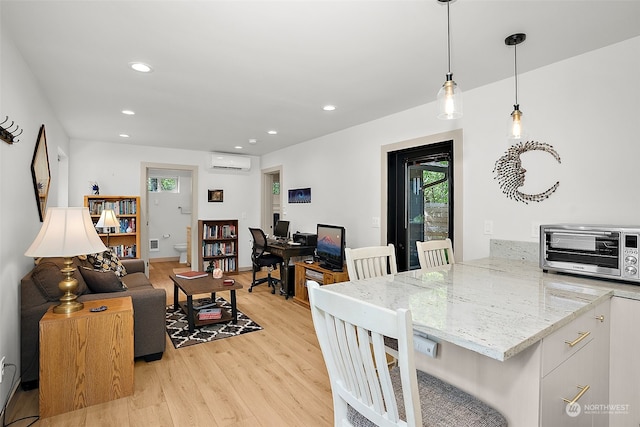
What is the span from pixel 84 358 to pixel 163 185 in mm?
6512

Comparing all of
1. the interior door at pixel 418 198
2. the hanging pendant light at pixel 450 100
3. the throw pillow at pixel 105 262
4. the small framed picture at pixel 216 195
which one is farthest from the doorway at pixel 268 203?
the hanging pendant light at pixel 450 100

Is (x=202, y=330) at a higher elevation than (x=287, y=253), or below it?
below

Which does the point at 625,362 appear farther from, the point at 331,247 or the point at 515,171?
the point at 331,247

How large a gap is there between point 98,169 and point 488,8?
576 cm

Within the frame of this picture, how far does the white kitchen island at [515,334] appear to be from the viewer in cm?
110

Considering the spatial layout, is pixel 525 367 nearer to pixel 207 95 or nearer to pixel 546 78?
pixel 546 78

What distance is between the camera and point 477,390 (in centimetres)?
131

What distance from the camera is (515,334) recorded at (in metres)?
1.05

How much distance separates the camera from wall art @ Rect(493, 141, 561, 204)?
8.27 feet

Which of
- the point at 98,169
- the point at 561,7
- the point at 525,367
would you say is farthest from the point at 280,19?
the point at 98,169

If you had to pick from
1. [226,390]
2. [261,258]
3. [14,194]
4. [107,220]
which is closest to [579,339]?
[226,390]

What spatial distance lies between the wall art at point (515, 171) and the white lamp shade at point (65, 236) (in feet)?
10.2

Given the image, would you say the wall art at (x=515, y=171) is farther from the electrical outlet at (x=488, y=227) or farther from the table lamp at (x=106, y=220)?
the table lamp at (x=106, y=220)

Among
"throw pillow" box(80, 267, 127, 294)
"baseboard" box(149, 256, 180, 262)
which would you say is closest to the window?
"baseboard" box(149, 256, 180, 262)
